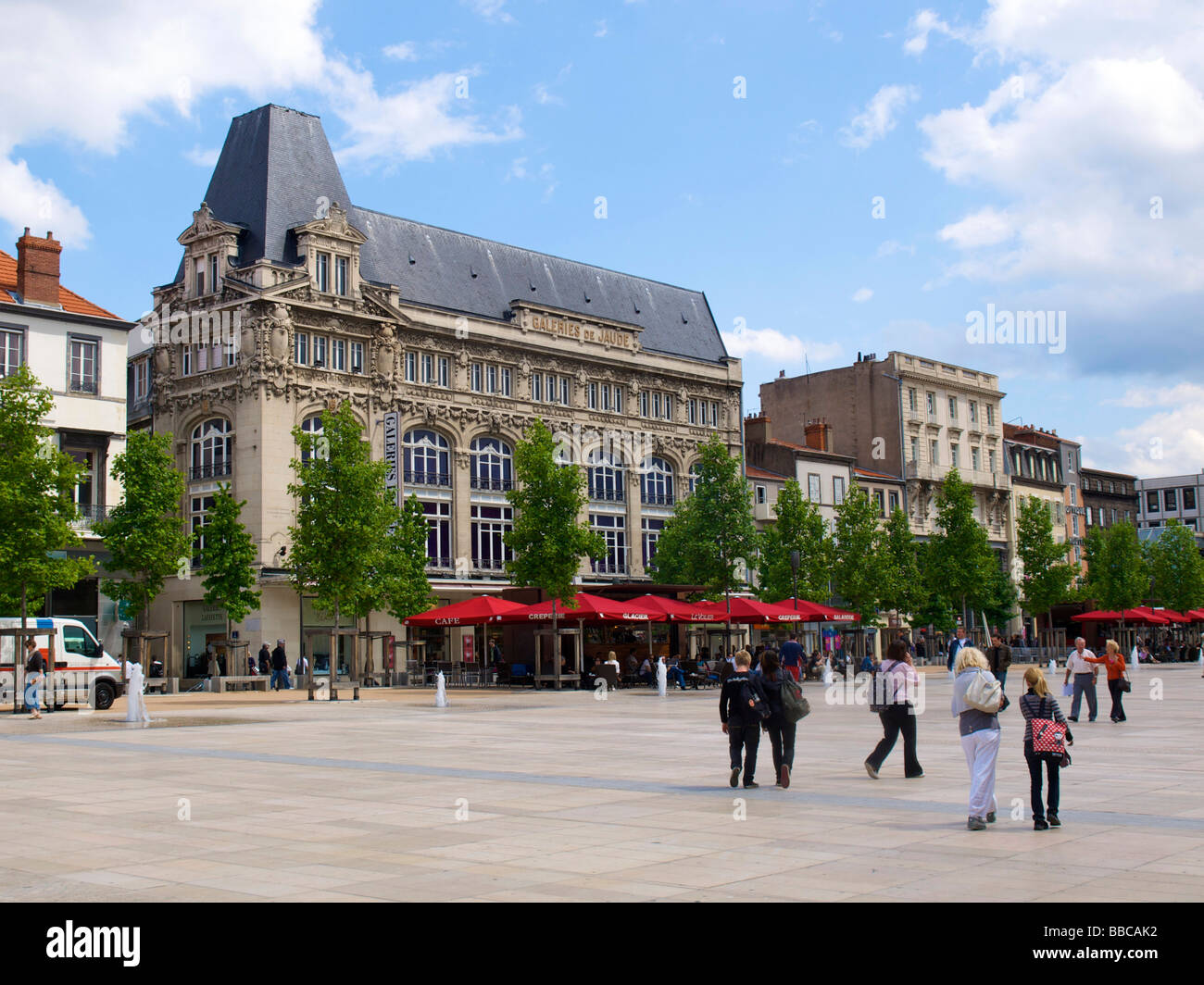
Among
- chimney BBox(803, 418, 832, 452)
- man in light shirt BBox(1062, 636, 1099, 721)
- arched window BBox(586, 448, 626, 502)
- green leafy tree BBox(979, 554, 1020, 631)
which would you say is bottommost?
man in light shirt BBox(1062, 636, 1099, 721)

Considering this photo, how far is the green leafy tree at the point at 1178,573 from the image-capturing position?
3307 inches

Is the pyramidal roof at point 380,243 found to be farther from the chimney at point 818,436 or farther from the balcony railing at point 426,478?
the chimney at point 818,436

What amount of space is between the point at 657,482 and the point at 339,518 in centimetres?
3220

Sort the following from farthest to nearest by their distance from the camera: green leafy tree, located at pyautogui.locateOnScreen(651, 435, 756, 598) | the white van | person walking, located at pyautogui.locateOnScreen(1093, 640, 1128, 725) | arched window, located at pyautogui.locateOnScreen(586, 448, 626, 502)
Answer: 1. arched window, located at pyautogui.locateOnScreen(586, 448, 626, 502)
2. green leafy tree, located at pyautogui.locateOnScreen(651, 435, 756, 598)
3. the white van
4. person walking, located at pyautogui.locateOnScreen(1093, 640, 1128, 725)

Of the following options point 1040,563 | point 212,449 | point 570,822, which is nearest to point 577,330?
point 212,449

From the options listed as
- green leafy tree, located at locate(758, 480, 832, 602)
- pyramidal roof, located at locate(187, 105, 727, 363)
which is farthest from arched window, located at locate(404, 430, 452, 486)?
green leafy tree, located at locate(758, 480, 832, 602)

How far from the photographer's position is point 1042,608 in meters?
77.6

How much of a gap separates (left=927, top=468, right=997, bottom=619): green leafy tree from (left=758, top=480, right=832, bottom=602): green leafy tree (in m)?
11.3

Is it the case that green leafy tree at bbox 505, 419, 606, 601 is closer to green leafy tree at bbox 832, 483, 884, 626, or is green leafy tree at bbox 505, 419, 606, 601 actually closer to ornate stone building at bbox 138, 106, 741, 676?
ornate stone building at bbox 138, 106, 741, 676

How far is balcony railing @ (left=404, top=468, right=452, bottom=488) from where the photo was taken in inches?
2312

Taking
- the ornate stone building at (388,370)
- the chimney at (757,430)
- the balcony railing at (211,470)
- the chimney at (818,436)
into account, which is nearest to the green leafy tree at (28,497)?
the ornate stone building at (388,370)

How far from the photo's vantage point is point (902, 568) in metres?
68.2
